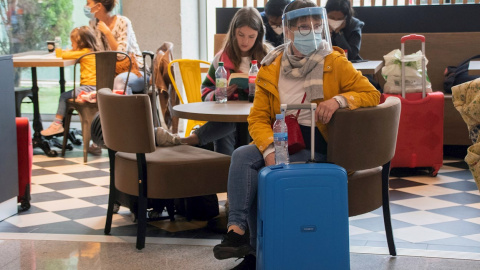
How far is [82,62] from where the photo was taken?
6.40 meters

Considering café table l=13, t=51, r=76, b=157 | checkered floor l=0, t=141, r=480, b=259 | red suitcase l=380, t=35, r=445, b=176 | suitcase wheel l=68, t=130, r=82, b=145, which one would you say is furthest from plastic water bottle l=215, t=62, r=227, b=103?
suitcase wheel l=68, t=130, r=82, b=145

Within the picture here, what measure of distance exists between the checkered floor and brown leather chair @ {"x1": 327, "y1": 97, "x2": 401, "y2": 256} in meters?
0.46

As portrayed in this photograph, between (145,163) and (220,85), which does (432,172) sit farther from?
(145,163)

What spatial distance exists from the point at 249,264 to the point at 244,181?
417 mm

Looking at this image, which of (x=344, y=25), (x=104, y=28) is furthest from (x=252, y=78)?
(x=104, y=28)

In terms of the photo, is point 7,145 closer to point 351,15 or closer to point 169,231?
point 169,231

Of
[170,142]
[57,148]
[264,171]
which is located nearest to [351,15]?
[170,142]

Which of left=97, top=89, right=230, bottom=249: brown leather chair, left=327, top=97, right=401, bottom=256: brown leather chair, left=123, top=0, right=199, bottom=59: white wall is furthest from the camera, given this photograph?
left=123, top=0, right=199, bottom=59: white wall

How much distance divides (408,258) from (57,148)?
4160 millimetres

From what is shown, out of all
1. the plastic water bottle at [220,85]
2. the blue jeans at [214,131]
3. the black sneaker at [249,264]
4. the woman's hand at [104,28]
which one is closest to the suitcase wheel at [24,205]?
the blue jeans at [214,131]

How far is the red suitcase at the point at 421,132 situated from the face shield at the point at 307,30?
7.58ft

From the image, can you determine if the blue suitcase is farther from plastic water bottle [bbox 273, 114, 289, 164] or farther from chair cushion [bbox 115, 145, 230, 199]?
chair cushion [bbox 115, 145, 230, 199]

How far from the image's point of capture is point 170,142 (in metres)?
3.97

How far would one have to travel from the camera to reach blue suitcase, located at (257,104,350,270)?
2709 mm
